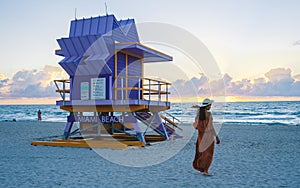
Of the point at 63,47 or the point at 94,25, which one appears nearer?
the point at 94,25

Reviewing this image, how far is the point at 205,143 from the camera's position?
8.80 m

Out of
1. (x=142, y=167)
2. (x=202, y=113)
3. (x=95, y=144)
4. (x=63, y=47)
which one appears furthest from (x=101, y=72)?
(x=202, y=113)

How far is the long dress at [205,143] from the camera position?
880 cm

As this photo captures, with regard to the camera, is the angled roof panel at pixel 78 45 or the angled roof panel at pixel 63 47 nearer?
the angled roof panel at pixel 78 45

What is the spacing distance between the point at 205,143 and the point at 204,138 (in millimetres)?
124

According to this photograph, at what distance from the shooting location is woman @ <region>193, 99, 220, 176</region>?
8.81 metres

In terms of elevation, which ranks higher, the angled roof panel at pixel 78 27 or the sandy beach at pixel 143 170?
the angled roof panel at pixel 78 27

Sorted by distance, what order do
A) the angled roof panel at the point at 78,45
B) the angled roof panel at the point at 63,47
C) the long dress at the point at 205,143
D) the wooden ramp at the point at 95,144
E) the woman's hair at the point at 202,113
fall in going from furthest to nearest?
1. the angled roof panel at the point at 63,47
2. the angled roof panel at the point at 78,45
3. the wooden ramp at the point at 95,144
4. the woman's hair at the point at 202,113
5. the long dress at the point at 205,143

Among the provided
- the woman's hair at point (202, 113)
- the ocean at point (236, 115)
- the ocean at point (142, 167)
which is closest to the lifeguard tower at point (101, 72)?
the ocean at point (142, 167)

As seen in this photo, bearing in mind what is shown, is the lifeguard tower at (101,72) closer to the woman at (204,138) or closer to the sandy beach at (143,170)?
the sandy beach at (143,170)

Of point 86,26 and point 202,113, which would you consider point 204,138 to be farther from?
point 86,26

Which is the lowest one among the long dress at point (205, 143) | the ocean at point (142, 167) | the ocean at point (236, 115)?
the ocean at point (236, 115)

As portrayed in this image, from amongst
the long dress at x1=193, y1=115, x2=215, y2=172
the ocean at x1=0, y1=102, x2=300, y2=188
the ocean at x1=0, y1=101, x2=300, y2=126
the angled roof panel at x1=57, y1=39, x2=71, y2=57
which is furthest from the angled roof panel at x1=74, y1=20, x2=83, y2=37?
the ocean at x1=0, y1=101, x2=300, y2=126

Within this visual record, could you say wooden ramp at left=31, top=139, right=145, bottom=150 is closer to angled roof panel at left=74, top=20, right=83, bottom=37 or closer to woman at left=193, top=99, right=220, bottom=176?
angled roof panel at left=74, top=20, right=83, bottom=37
